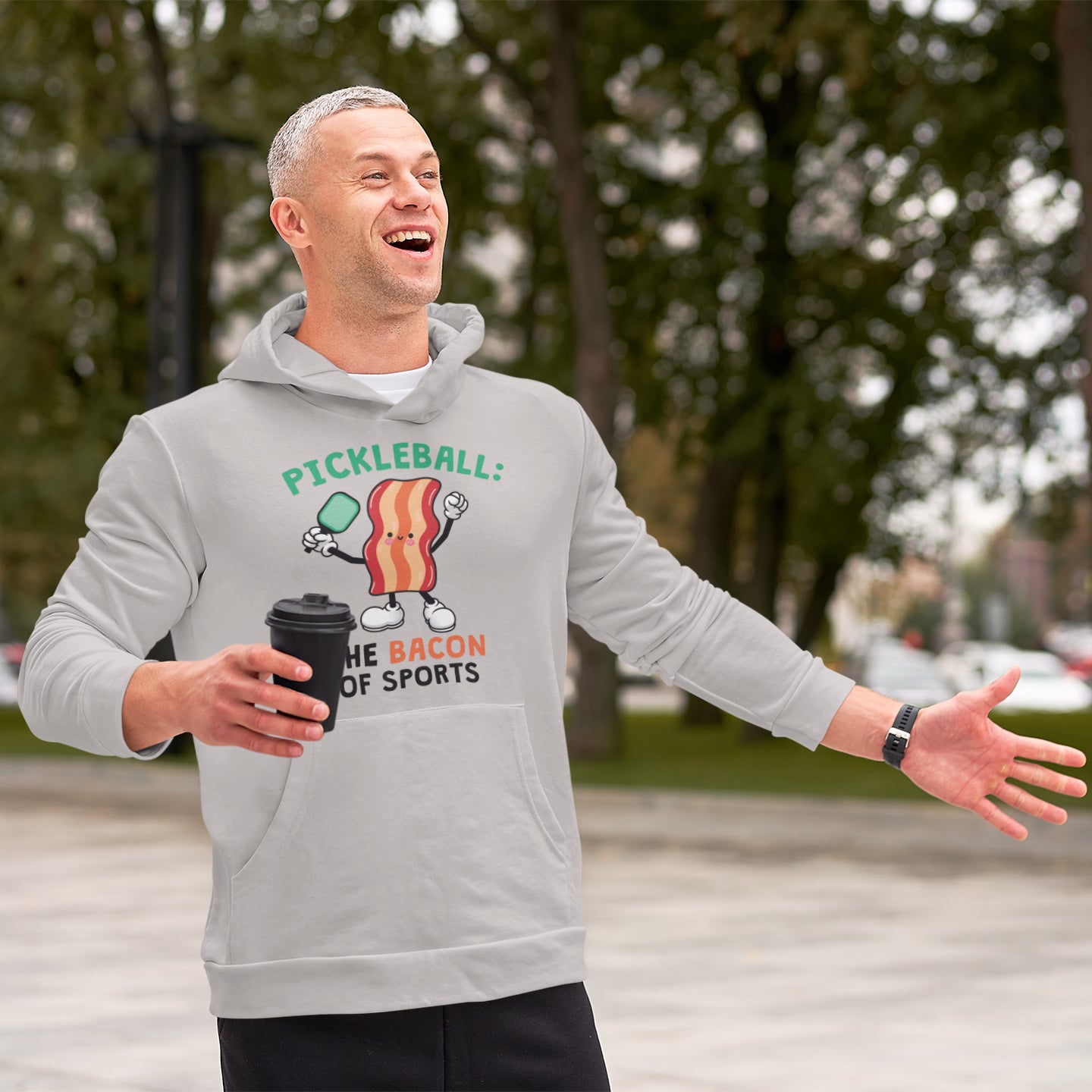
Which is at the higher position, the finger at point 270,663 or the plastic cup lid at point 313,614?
the plastic cup lid at point 313,614

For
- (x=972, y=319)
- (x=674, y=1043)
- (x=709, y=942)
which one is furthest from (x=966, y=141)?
(x=674, y=1043)

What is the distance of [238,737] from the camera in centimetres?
230

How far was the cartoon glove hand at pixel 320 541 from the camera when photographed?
8.70ft

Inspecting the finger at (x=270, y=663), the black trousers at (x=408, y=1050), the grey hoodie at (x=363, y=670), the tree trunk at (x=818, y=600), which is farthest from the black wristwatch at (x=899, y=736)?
the tree trunk at (x=818, y=600)

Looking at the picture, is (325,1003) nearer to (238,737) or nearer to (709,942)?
(238,737)

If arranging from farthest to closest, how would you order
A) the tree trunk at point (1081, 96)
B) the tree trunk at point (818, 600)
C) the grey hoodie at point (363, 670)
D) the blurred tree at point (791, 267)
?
the tree trunk at point (818, 600), the blurred tree at point (791, 267), the tree trunk at point (1081, 96), the grey hoodie at point (363, 670)

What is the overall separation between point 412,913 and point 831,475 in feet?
64.0

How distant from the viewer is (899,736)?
9.67 feet

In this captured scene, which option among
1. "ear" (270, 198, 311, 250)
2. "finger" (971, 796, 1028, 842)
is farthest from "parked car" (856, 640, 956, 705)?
"ear" (270, 198, 311, 250)

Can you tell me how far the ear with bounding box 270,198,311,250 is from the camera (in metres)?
2.84

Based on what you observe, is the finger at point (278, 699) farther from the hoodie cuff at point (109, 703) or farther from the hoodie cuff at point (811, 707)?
the hoodie cuff at point (811, 707)

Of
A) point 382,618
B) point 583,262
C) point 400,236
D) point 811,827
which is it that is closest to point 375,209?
point 400,236

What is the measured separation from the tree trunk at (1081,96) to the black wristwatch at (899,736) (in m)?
13.3

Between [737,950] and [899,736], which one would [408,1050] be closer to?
[899,736]
